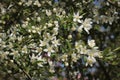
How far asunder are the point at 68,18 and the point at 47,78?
90 centimetres

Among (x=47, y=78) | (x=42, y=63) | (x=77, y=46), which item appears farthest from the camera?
(x=47, y=78)

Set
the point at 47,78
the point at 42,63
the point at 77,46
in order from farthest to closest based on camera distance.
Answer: the point at 47,78 < the point at 42,63 < the point at 77,46

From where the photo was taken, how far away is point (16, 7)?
553 cm

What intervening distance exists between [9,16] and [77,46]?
1.27 metres

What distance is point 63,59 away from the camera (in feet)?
15.4

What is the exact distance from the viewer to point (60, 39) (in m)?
4.71

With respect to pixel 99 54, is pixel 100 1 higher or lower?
higher

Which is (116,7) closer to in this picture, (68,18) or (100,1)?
(100,1)

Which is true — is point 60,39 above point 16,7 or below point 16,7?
below

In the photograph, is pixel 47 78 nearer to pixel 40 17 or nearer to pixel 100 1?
pixel 40 17

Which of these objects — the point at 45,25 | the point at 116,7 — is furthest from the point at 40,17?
the point at 116,7

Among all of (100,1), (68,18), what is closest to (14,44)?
(68,18)

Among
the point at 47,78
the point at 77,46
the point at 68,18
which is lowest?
the point at 47,78

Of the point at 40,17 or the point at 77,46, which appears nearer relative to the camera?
the point at 77,46
